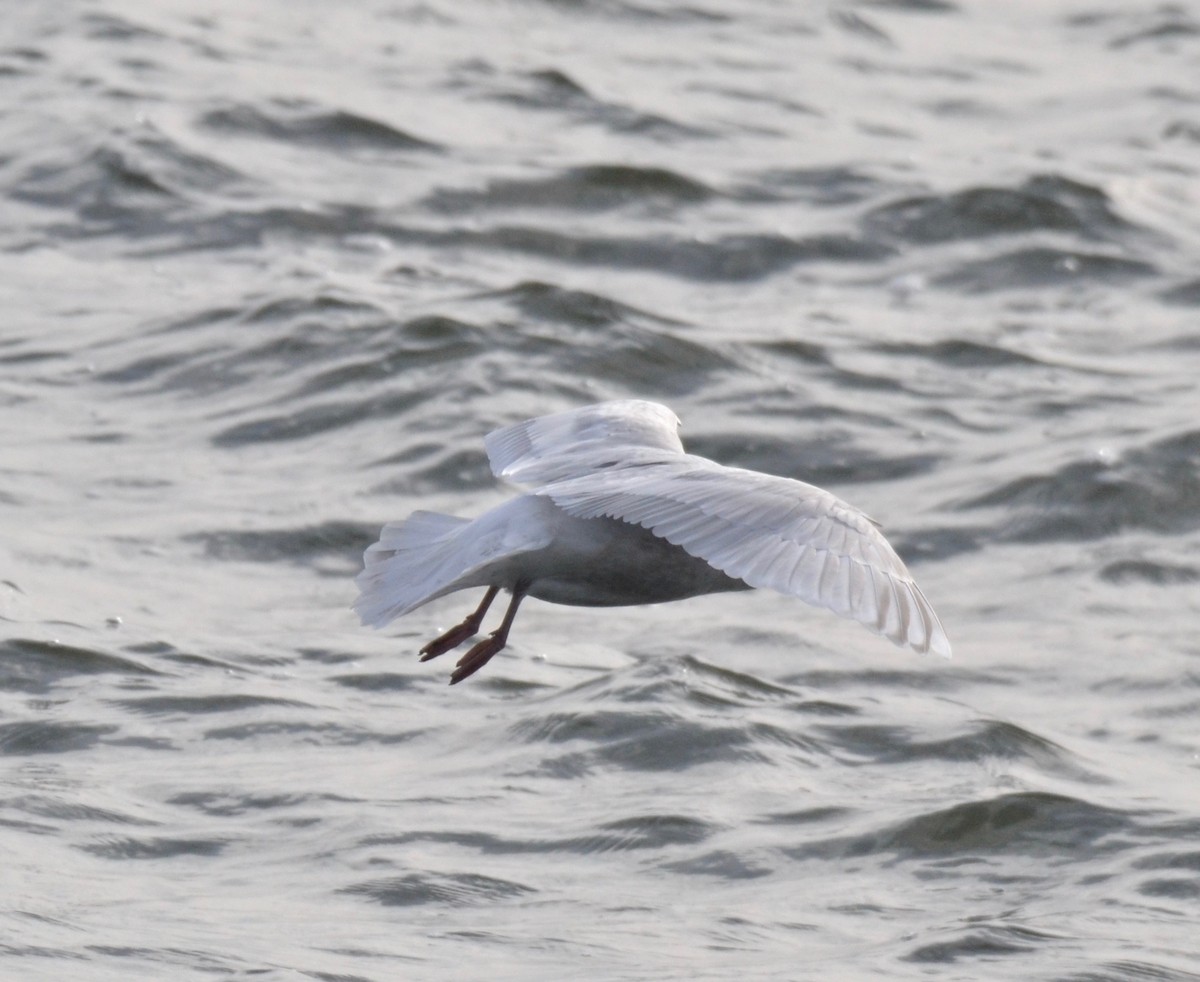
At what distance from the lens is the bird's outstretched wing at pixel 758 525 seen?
14.1ft

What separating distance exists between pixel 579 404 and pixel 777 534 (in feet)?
16.8

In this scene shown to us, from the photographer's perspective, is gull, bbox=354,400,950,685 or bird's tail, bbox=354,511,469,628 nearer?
gull, bbox=354,400,950,685

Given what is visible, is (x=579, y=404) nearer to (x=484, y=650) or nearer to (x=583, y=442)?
(x=583, y=442)

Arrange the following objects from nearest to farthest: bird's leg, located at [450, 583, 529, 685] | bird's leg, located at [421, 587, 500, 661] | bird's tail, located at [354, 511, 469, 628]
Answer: bird's tail, located at [354, 511, 469, 628]
bird's leg, located at [450, 583, 529, 685]
bird's leg, located at [421, 587, 500, 661]

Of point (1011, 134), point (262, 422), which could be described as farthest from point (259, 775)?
point (1011, 134)

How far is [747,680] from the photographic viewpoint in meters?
7.53

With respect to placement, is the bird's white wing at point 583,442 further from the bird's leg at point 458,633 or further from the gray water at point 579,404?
the gray water at point 579,404

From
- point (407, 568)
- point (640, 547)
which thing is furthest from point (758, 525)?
point (407, 568)

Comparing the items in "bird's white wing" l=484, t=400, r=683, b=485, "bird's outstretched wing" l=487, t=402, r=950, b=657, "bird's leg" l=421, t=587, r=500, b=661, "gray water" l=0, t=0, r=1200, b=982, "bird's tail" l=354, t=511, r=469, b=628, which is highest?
"bird's outstretched wing" l=487, t=402, r=950, b=657

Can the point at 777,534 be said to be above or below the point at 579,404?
above

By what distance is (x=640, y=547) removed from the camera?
496 cm

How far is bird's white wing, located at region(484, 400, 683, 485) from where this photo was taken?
5359mm

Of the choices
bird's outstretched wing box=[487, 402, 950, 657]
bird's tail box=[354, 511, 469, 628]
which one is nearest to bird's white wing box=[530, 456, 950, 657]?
bird's outstretched wing box=[487, 402, 950, 657]

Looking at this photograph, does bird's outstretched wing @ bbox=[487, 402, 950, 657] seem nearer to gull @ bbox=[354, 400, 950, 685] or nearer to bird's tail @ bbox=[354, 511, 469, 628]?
gull @ bbox=[354, 400, 950, 685]
